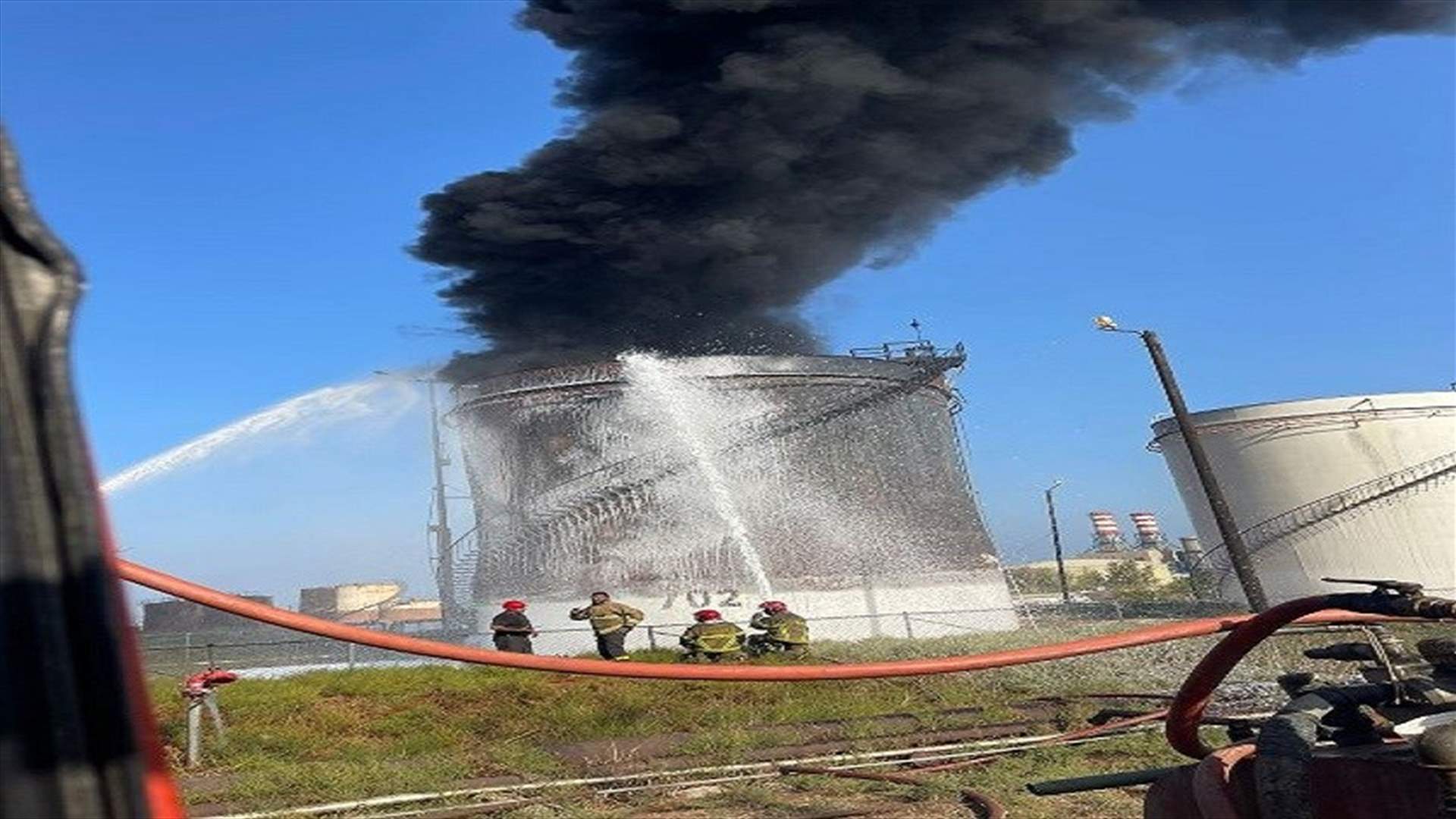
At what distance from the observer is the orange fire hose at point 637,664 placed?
2939 millimetres

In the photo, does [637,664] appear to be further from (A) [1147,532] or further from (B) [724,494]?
(A) [1147,532]

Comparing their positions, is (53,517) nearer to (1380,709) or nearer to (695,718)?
(1380,709)

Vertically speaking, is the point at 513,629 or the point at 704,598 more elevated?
the point at 704,598

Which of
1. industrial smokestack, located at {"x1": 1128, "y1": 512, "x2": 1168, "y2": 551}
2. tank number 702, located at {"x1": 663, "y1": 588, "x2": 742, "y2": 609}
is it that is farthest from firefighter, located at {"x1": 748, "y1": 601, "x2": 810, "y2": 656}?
industrial smokestack, located at {"x1": 1128, "y1": 512, "x2": 1168, "y2": 551}

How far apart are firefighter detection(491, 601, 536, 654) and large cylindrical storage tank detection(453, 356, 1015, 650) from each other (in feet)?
49.2

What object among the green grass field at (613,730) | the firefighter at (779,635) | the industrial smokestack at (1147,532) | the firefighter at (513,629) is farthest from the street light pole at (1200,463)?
the industrial smokestack at (1147,532)

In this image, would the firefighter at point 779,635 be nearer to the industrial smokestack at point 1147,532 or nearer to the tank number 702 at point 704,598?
the tank number 702 at point 704,598

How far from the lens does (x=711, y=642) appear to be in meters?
16.3

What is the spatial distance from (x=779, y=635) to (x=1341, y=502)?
3049 cm

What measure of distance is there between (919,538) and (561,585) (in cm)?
1251

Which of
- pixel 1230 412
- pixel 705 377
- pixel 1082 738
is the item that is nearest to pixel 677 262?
pixel 705 377

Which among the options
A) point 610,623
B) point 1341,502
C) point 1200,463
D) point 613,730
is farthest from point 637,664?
point 1341,502

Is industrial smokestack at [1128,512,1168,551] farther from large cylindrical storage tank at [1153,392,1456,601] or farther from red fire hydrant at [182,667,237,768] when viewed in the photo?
red fire hydrant at [182,667,237,768]

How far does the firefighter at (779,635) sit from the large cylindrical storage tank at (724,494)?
46.4 feet
